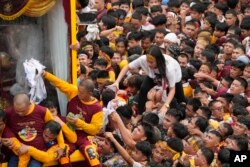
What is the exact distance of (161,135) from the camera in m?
12.4

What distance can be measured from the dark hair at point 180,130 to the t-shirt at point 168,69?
1191 millimetres

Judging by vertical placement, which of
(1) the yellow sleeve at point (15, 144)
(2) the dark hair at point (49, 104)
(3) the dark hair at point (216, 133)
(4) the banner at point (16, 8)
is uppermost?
(4) the banner at point (16, 8)

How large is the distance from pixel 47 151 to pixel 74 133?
485 millimetres

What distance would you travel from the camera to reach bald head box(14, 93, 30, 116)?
35.8ft

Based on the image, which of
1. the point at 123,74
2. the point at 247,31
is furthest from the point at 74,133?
the point at 247,31

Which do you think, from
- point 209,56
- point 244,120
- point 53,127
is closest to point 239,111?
point 244,120

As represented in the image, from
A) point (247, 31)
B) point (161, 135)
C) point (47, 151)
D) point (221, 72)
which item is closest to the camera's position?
point (47, 151)

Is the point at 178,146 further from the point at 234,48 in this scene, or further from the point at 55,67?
the point at 234,48

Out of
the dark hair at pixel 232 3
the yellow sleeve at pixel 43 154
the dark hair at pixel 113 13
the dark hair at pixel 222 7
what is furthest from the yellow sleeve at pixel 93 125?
the dark hair at pixel 232 3

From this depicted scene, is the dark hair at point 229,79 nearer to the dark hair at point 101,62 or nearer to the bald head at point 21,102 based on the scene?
the dark hair at point 101,62

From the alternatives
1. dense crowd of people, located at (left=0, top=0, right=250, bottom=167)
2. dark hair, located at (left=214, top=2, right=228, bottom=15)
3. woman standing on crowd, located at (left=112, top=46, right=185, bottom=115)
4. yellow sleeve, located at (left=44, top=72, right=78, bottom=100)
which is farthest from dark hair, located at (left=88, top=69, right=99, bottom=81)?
dark hair, located at (left=214, top=2, right=228, bottom=15)

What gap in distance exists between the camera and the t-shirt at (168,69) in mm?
13391

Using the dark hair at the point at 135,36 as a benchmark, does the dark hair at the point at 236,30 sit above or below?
above

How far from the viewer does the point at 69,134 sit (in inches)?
457
